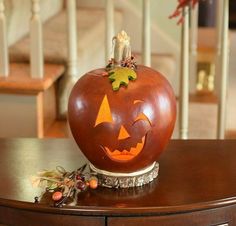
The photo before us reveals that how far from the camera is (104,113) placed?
105 centimetres

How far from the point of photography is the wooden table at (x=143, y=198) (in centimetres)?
102

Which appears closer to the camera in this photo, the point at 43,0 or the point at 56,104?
the point at 56,104

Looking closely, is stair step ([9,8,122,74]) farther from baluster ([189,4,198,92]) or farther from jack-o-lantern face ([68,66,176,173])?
jack-o-lantern face ([68,66,176,173])

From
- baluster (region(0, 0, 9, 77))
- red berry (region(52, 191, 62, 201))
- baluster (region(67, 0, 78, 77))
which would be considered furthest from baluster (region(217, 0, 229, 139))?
red berry (region(52, 191, 62, 201))

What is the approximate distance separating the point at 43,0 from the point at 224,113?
105cm

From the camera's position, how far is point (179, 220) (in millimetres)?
1036

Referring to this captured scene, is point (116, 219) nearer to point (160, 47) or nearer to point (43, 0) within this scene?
point (43, 0)

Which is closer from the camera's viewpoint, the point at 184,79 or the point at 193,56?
the point at 184,79

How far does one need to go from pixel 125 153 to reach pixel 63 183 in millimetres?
124

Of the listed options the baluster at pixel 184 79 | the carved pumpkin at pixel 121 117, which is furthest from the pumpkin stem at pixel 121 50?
the baluster at pixel 184 79

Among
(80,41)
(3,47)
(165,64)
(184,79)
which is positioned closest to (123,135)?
(184,79)

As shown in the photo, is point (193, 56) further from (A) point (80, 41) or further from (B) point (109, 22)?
(B) point (109, 22)

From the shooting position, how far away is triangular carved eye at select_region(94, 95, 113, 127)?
3.43ft

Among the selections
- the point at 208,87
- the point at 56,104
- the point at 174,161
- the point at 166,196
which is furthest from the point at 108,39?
the point at 208,87
